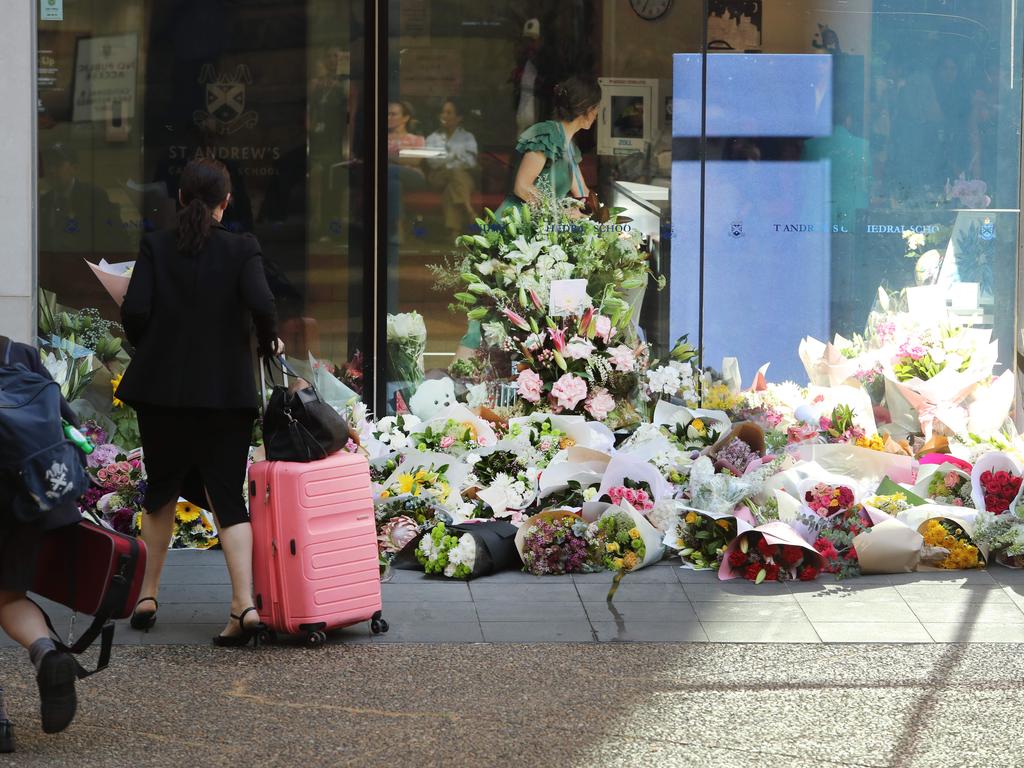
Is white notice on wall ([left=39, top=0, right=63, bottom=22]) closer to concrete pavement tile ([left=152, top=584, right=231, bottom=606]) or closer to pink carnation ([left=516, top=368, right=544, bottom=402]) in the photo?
pink carnation ([left=516, top=368, right=544, bottom=402])

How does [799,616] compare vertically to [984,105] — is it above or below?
below

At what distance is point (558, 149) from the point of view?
8.94 metres

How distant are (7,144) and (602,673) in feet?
14.7

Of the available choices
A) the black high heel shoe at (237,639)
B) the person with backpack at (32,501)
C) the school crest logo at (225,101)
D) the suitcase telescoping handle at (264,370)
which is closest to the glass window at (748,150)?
the school crest logo at (225,101)

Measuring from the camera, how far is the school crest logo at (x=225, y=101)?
8.80 metres

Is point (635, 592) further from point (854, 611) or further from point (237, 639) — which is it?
point (237, 639)

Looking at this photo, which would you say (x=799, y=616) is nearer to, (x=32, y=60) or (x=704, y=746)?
(x=704, y=746)

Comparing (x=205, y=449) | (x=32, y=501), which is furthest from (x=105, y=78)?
(x=32, y=501)

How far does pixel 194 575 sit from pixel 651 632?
2154 millimetres

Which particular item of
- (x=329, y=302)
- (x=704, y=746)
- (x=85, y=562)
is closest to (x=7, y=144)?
(x=329, y=302)

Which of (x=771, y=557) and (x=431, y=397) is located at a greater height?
(x=431, y=397)

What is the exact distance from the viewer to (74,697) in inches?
180

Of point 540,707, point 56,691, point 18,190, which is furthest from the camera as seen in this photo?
point 18,190

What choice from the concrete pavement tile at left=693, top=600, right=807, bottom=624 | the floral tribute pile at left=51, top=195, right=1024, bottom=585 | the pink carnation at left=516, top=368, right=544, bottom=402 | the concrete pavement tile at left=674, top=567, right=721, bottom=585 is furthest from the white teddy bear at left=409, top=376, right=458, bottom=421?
the concrete pavement tile at left=693, top=600, right=807, bottom=624
